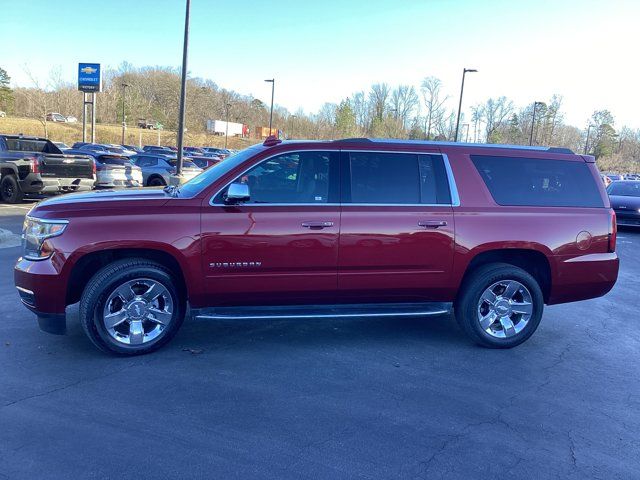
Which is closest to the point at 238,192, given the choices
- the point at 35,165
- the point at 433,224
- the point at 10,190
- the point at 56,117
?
the point at 433,224

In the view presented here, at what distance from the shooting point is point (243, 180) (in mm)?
4699

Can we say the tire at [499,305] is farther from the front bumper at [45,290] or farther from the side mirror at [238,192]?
the front bumper at [45,290]

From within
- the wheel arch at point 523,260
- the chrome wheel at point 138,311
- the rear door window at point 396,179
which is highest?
the rear door window at point 396,179

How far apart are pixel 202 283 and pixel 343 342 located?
151 cm

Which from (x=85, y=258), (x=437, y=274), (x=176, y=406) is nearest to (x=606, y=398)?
(x=437, y=274)

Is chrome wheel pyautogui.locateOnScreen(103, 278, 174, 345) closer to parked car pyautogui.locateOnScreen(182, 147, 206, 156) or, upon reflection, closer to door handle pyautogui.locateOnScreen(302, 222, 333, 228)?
door handle pyautogui.locateOnScreen(302, 222, 333, 228)

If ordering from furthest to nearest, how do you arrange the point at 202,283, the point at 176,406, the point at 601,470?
the point at 202,283, the point at 176,406, the point at 601,470

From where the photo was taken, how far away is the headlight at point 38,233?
4.28 metres

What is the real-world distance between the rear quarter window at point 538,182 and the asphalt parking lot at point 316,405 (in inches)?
59.2

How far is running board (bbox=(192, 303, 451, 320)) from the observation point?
4598 millimetres

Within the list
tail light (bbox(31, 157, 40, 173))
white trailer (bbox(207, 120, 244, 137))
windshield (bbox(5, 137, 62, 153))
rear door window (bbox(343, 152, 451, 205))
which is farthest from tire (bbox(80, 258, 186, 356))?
white trailer (bbox(207, 120, 244, 137))

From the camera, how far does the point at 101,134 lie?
70.9 m

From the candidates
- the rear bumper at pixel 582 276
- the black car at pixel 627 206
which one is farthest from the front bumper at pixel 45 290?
the black car at pixel 627 206

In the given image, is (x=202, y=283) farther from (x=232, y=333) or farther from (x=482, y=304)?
(x=482, y=304)
